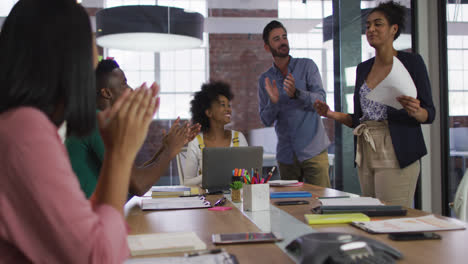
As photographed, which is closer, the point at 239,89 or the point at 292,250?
the point at 292,250

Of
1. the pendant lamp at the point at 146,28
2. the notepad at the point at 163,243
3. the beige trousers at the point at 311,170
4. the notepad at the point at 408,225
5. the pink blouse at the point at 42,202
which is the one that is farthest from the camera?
the pendant lamp at the point at 146,28

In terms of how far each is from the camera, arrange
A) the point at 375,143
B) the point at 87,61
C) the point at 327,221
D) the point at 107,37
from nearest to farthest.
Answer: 1. the point at 87,61
2. the point at 327,221
3. the point at 375,143
4. the point at 107,37

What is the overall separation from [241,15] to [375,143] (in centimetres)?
277

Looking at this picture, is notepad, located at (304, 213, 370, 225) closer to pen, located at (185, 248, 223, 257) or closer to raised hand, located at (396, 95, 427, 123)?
pen, located at (185, 248, 223, 257)

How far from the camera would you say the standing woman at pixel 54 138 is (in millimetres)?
684

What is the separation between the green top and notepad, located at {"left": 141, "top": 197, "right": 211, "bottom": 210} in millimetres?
283

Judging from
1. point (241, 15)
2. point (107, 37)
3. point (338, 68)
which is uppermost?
point (241, 15)

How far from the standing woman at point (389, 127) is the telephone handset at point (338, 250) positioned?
1.36m

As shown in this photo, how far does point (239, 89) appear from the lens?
15.2 ft

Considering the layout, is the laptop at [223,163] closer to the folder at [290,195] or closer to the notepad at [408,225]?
the folder at [290,195]

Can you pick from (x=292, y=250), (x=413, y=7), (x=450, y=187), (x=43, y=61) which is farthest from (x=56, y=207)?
(x=413, y=7)

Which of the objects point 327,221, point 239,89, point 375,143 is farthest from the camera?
point 239,89

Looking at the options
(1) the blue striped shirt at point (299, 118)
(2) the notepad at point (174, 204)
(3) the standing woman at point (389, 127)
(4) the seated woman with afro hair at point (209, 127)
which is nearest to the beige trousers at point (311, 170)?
(1) the blue striped shirt at point (299, 118)

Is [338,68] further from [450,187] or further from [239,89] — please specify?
[450,187]
